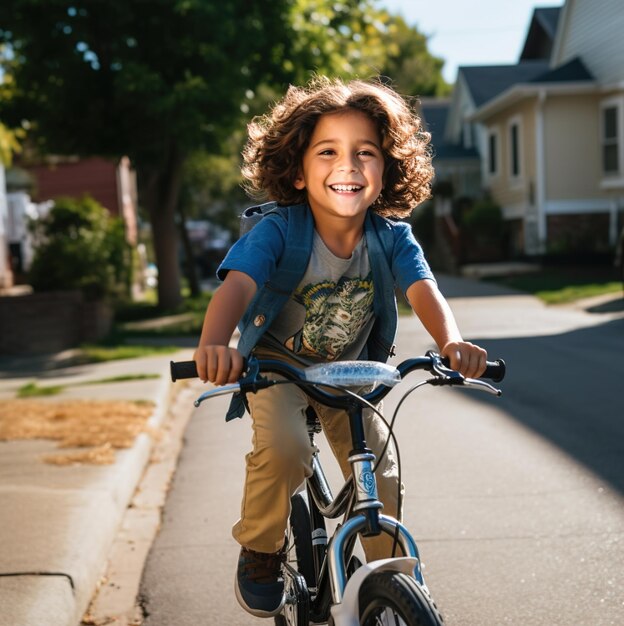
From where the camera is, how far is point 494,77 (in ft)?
126

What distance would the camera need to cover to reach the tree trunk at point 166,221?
22.3m

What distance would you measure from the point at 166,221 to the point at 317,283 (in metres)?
19.7

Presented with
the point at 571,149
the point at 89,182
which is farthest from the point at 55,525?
the point at 89,182

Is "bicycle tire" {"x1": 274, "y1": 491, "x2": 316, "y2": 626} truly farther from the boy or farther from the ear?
the ear

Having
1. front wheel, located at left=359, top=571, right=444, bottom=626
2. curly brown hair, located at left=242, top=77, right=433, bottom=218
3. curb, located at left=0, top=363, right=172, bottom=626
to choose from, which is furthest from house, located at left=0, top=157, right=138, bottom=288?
front wheel, located at left=359, top=571, right=444, bottom=626

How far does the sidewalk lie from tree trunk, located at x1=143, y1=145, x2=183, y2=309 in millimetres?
13468

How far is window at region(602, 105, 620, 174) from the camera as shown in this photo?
28.0 metres

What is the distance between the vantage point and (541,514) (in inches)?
227

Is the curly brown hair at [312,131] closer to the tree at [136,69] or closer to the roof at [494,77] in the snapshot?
the tree at [136,69]

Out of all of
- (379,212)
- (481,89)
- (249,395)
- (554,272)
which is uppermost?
(481,89)

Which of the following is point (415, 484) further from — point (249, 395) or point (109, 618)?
point (249, 395)

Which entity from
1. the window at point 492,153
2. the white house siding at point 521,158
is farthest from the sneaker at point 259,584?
the window at point 492,153

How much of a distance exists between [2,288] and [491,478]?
18.6m

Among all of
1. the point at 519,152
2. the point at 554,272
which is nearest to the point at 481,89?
the point at 519,152
